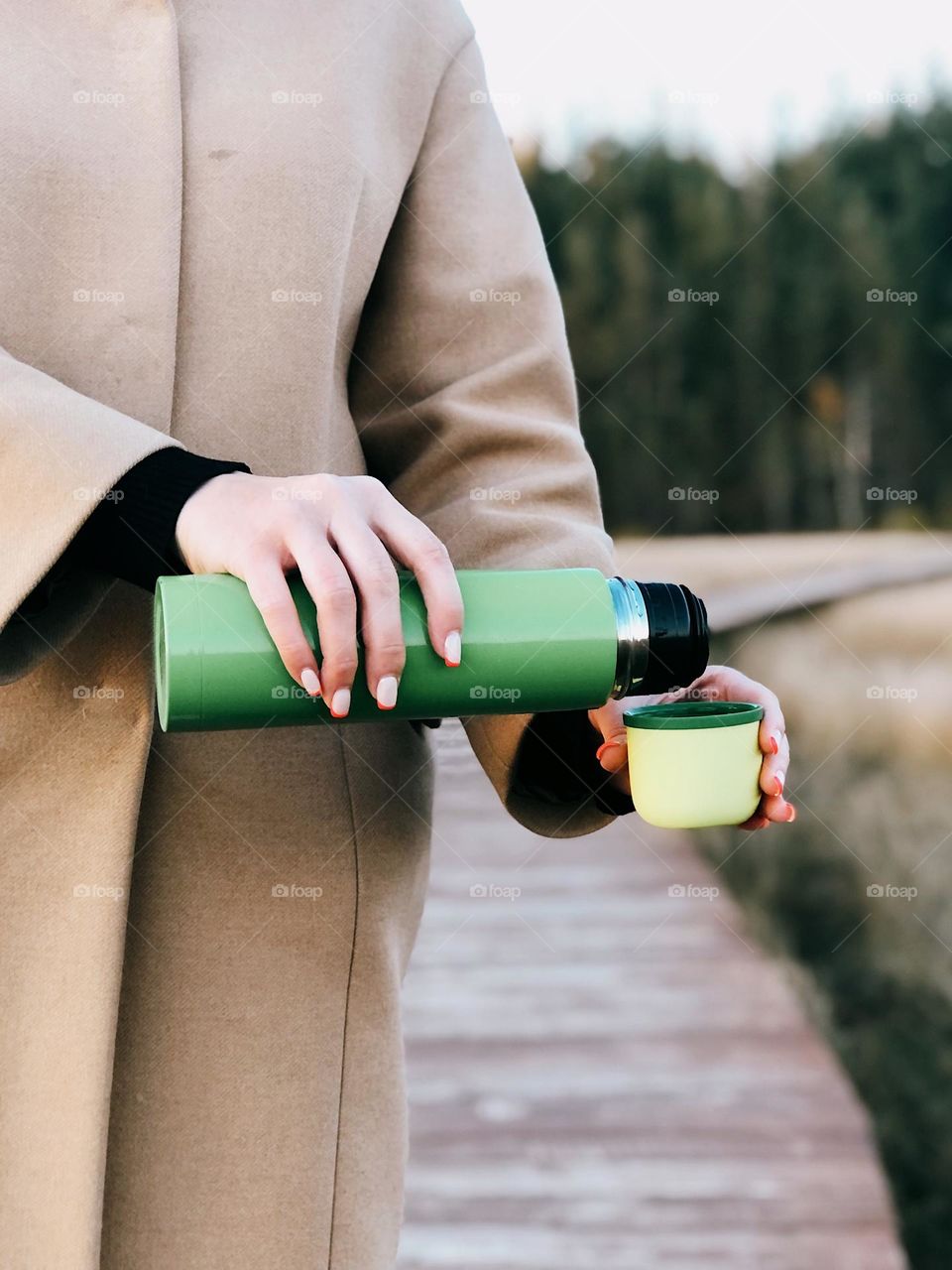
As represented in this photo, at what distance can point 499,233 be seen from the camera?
1104 mm

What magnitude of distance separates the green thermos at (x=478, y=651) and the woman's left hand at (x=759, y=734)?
6 centimetres

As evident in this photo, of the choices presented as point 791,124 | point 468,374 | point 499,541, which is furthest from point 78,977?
point 791,124

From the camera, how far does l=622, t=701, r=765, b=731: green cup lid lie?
87 centimetres

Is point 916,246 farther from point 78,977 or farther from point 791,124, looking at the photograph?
point 78,977
